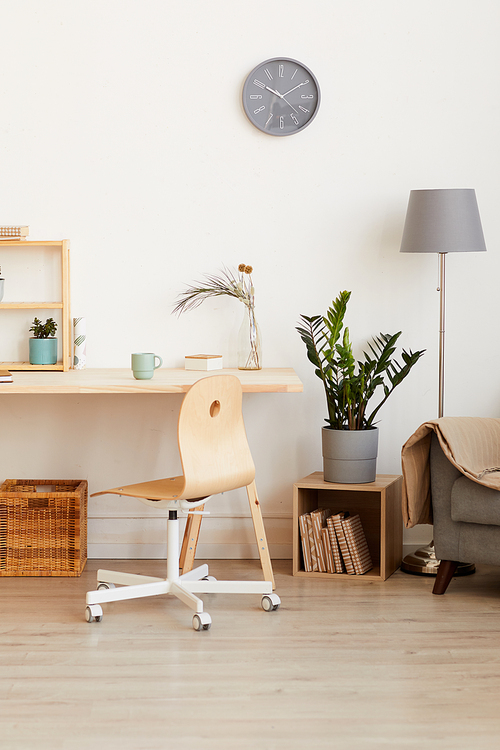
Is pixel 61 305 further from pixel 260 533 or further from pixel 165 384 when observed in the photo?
pixel 260 533

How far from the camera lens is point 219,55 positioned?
10.7ft

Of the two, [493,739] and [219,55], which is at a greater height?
[219,55]

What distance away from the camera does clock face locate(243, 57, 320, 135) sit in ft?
10.7

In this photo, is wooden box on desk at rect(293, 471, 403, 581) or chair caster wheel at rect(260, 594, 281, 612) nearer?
chair caster wheel at rect(260, 594, 281, 612)

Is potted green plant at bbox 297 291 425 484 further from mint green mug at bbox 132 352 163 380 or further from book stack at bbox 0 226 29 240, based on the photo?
book stack at bbox 0 226 29 240

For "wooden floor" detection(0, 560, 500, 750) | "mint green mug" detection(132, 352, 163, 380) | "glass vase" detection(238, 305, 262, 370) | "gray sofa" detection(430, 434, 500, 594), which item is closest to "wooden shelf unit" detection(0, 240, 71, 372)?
"mint green mug" detection(132, 352, 163, 380)

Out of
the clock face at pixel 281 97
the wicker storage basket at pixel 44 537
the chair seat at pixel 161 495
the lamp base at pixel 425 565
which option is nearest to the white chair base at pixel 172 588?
the chair seat at pixel 161 495

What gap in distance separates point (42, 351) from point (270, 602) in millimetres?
1364

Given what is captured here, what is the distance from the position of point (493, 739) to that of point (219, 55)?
2.66 m

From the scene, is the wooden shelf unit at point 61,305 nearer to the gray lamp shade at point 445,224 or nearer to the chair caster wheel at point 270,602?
the chair caster wheel at point 270,602

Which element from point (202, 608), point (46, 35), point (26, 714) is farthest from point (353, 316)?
point (26, 714)

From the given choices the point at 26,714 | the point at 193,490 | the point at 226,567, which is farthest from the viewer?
the point at 226,567

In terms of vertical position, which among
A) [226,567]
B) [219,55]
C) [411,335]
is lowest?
[226,567]

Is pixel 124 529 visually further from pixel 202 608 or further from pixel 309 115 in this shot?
pixel 309 115
